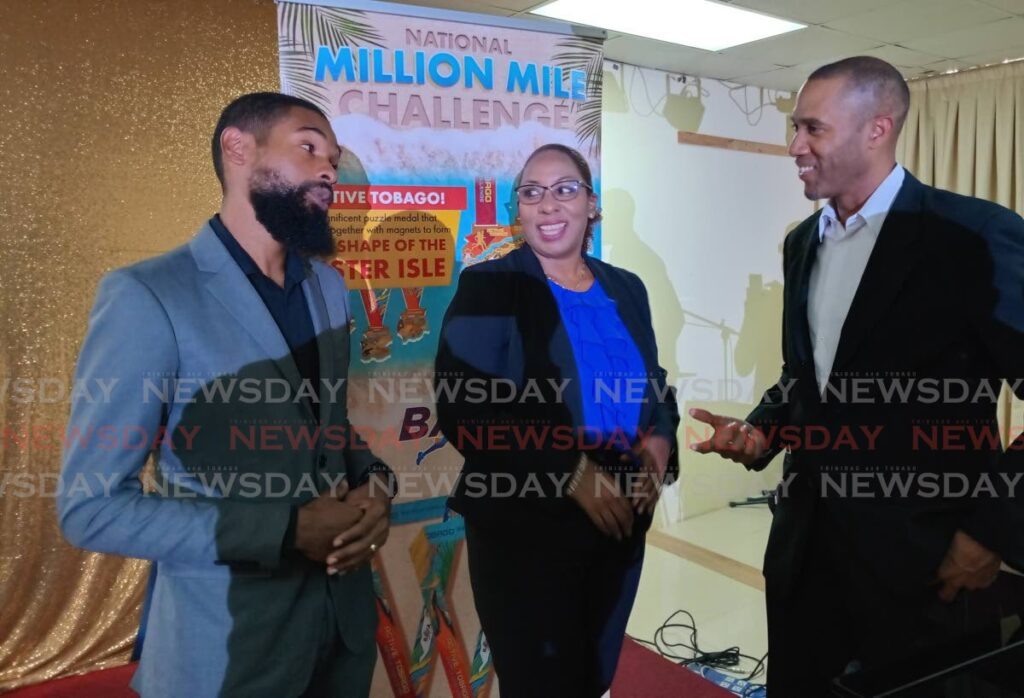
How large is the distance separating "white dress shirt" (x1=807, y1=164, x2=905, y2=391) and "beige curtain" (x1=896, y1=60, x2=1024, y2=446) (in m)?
3.14

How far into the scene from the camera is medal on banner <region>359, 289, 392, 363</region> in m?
1.83

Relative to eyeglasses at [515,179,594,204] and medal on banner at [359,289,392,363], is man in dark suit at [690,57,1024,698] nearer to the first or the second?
eyeglasses at [515,179,594,204]

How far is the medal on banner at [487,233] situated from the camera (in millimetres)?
1855

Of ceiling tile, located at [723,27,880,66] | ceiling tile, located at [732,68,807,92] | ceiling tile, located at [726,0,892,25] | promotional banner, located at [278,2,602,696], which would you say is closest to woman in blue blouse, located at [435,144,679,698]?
promotional banner, located at [278,2,602,696]

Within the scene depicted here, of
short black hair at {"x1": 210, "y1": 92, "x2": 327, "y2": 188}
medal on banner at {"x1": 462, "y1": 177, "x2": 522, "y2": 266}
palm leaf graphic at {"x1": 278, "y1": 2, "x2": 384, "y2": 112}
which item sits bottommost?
medal on banner at {"x1": 462, "y1": 177, "x2": 522, "y2": 266}

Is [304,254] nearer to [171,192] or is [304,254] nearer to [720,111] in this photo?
[171,192]

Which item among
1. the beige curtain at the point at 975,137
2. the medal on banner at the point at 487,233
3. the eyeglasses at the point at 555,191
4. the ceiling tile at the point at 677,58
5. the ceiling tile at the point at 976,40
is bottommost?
the medal on banner at the point at 487,233

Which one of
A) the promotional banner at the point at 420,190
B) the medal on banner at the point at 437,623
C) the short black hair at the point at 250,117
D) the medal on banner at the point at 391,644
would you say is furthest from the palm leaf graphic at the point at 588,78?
the medal on banner at the point at 391,644

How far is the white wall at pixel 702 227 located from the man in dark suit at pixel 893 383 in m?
2.25

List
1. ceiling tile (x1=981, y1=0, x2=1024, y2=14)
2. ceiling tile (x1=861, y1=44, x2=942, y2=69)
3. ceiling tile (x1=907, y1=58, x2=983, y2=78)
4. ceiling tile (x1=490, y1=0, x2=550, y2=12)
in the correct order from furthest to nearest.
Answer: ceiling tile (x1=907, y1=58, x2=983, y2=78) < ceiling tile (x1=861, y1=44, x2=942, y2=69) < ceiling tile (x1=981, y1=0, x2=1024, y2=14) < ceiling tile (x1=490, y1=0, x2=550, y2=12)

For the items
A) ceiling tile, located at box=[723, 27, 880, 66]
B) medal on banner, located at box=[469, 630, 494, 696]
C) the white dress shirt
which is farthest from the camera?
ceiling tile, located at box=[723, 27, 880, 66]

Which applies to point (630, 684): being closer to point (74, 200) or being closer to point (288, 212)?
point (288, 212)

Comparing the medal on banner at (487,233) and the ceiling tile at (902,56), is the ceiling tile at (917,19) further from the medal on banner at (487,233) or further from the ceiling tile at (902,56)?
the medal on banner at (487,233)

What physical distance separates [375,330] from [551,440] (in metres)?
0.53
